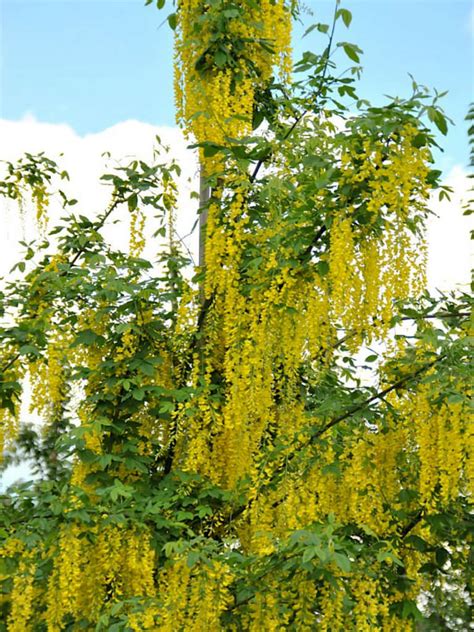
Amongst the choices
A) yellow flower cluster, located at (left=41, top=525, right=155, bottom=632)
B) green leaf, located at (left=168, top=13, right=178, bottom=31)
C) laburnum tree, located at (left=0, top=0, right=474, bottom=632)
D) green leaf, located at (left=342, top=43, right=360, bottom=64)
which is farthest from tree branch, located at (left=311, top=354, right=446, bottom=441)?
green leaf, located at (left=168, top=13, right=178, bottom=31)

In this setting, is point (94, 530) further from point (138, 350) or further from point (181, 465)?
point (138, 350)

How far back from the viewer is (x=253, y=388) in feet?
14.2

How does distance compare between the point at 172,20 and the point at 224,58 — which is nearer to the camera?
the point at 224,58

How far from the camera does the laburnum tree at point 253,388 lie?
158 inches

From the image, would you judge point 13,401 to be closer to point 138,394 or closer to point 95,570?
point 138,394

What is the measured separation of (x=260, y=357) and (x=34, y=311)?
1613 millimetres

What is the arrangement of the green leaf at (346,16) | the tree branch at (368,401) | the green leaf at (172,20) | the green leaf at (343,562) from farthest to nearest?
the green leaf at (172,20) < the tree branch at (368,401) < the green leaf at (346,16) < the green leaf at (343,562)

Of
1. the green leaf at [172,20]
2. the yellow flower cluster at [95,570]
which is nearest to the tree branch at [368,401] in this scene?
the yellow flower cluster at [95,570]

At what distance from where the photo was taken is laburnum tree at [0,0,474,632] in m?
4.02

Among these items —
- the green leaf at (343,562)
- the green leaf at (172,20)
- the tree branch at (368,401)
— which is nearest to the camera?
the green leaf at (343,562)

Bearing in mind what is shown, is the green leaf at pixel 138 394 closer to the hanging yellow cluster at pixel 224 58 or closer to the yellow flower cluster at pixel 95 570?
the yellow flower cluster at pixel 95 570

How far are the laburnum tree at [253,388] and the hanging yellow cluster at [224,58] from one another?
1 centimetres

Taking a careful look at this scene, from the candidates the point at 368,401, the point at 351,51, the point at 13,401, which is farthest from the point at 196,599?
the point at 351,51

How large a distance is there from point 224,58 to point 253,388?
187 cm
